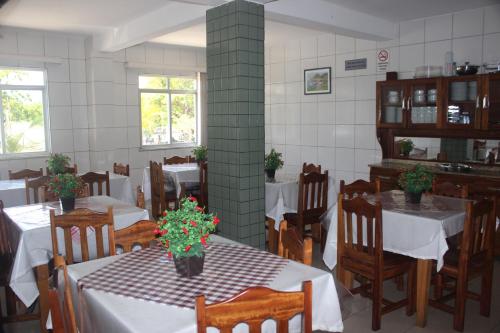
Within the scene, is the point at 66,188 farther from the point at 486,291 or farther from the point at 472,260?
the point at 486,291

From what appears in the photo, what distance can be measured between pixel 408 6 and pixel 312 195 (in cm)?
243

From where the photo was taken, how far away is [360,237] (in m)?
3.09

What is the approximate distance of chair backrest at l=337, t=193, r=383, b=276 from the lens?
9.62 ft

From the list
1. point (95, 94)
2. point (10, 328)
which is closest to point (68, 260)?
point (10, 328)

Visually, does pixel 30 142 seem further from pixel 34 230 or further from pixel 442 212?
pixel 442 212

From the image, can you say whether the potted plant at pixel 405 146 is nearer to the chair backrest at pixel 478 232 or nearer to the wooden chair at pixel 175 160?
the chair backrest at pixel 478 232

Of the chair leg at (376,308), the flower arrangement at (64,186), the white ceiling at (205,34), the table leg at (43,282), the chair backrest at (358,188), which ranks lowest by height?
the chair leg at (376,308)

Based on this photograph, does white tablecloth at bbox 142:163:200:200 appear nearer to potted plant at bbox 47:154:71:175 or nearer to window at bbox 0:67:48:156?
potted plant at bbox 47:154:71:175

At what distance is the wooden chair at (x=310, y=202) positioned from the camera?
4.38 meters

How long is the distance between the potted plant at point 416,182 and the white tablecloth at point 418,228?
3.2 inches

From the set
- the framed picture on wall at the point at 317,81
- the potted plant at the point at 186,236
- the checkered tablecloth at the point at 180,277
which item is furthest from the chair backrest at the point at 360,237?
the framed picture on wall at the point at 317,81

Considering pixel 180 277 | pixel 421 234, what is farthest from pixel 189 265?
pixel 421 234

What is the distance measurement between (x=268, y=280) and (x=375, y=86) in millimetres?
4623

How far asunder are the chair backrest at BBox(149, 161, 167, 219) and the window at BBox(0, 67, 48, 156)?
2.40m
